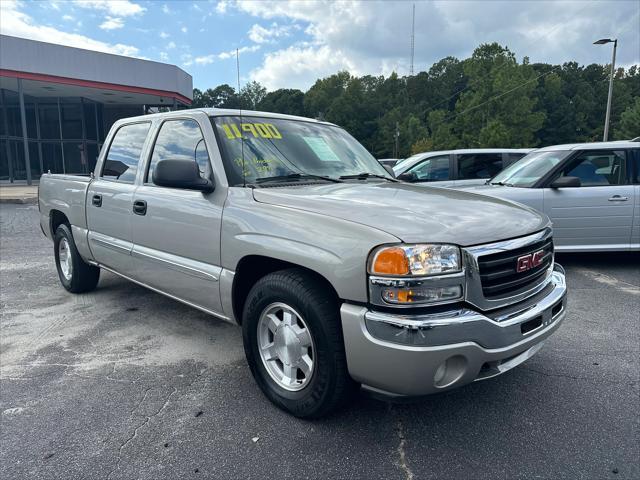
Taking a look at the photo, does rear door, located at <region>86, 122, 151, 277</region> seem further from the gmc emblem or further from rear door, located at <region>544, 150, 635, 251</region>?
rear door, located at <region>544, 150, 635, 251</region>

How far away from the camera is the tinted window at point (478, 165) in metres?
9.27

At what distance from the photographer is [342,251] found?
2.29 metres

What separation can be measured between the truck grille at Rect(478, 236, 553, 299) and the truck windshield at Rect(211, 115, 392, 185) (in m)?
1.42

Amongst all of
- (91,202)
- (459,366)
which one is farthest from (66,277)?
(459,366)

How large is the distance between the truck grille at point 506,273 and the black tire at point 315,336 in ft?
2.49

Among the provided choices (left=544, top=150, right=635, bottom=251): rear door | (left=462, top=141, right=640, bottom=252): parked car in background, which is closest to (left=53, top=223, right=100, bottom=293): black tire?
(left=462, top=141, right=640, bottom=252): parked car in background

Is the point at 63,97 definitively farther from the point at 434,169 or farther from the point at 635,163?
the point at 635,163

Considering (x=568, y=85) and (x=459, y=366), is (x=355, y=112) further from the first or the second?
(x=459, y=366)

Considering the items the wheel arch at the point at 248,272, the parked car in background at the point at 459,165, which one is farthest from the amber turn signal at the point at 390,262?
the parked car in background at the point at 459,165

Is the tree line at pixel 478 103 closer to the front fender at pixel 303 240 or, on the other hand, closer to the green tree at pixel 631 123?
the green tree at pixel 631 123

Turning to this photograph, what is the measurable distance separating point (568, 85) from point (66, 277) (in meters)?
78.1

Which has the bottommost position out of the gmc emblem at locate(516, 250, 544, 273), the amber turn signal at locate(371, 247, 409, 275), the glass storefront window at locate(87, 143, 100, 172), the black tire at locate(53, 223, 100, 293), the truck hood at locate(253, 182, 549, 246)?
the black tire at locate(53, 223, 100, 293)

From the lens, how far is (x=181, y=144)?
3.63 m

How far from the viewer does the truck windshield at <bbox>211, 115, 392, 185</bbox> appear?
10.5ft
